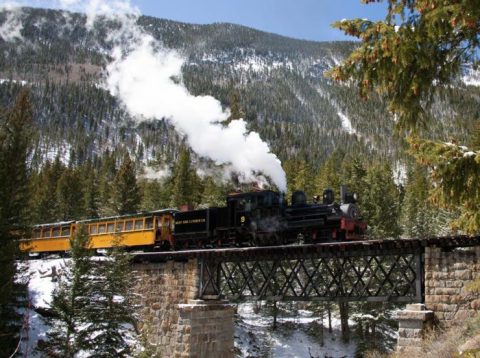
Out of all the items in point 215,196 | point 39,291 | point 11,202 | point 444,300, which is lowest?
point 39,291

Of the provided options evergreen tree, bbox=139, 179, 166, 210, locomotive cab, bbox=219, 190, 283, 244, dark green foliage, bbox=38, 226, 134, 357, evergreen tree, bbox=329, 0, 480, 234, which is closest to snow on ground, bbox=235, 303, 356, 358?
locomotive cab, bbox=219, 190, 283, 244

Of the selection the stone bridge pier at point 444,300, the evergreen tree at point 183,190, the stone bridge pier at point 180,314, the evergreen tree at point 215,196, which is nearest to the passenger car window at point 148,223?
the stone bridge pier at point 180,314

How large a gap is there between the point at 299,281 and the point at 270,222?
14.3 ft

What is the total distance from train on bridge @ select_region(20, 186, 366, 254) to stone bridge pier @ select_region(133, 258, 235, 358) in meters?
2.62

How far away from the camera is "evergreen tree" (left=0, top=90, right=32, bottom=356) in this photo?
73.4ft

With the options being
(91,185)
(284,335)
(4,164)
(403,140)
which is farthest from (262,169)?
(91,185)

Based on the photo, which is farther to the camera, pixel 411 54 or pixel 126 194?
pixel 126 194

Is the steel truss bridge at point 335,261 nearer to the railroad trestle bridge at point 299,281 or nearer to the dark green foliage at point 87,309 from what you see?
the railroad trestle bridge at point 299,281

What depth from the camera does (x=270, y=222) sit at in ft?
74.9

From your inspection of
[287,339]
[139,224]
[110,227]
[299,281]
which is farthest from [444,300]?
[287,339]

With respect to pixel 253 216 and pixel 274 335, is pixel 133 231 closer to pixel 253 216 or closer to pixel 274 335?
pixel 253 216

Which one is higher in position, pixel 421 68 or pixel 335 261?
pixel 421 68

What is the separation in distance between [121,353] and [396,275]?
24.8 metres

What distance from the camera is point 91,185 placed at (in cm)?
6397
